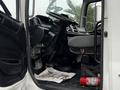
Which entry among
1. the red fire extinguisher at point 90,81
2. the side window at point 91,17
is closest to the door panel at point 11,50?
the red fire extinguisher at point 90,81

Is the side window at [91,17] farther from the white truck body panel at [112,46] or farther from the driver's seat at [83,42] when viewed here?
the white truck body panel at [112,46]

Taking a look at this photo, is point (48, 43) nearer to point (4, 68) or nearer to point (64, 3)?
point (64, 3)

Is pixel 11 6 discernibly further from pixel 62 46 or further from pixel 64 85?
pixel 62 46

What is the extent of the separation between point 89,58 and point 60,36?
0.40 meters

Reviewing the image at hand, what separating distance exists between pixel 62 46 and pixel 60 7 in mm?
447

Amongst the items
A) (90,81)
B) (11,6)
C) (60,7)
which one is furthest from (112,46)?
(60,7)

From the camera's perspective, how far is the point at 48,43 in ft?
8.43

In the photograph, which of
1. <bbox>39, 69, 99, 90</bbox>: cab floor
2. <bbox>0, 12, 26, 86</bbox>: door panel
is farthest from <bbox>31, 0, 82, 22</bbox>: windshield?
<bbox>39, 69, 99, 90</bbox>: cab floor

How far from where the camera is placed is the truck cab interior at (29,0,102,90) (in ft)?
6.92

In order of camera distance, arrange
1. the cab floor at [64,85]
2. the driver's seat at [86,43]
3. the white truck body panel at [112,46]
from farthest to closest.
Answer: the driver's seat at [86,43]
the cab floor at [64,85]
the white truck body panel at [112,46]

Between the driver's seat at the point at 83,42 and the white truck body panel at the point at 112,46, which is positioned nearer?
the white truck body panel at the point at 112,46

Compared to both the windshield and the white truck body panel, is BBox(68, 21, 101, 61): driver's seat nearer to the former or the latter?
the white truck body panel

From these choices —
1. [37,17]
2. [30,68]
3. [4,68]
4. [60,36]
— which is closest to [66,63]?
[60,36]

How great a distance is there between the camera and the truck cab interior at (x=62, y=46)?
2109mm
